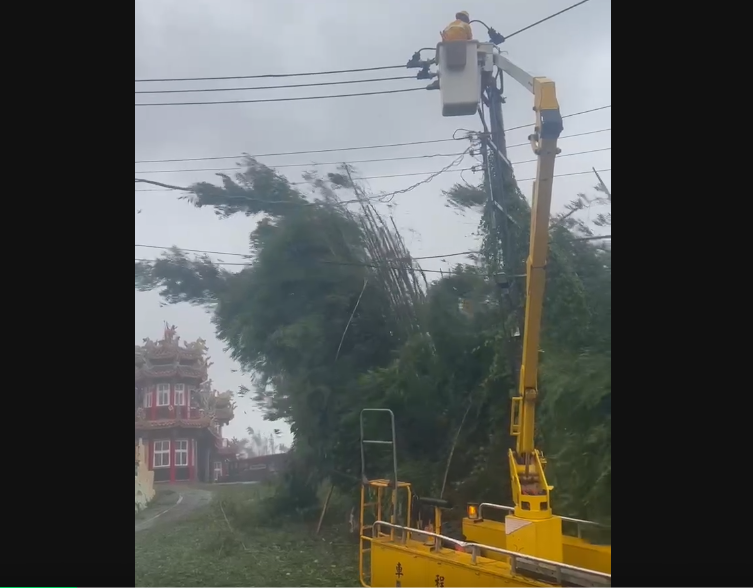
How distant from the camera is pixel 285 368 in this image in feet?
22.9

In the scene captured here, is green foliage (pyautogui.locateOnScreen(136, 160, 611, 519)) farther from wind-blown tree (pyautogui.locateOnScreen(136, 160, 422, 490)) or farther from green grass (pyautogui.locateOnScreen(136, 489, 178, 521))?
green grass (pyautogui.locateOnScreen(136, 489, 178, 521))

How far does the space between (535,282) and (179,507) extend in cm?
462

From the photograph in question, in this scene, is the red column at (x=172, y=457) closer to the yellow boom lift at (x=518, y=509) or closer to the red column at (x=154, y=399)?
the red column at (x=154, y=399)

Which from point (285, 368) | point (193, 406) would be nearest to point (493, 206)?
point (285, 368)

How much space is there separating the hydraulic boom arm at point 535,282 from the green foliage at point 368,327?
5.95 feet

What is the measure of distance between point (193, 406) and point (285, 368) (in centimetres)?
107

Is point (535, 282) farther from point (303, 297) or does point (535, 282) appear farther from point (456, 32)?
point (303, 297)

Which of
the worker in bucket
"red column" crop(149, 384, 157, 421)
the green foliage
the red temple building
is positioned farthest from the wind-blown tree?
the worker in bucket

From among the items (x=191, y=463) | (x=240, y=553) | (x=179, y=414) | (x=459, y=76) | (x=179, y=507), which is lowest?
(x=240, y=553)

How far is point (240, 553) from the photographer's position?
6.38 meters

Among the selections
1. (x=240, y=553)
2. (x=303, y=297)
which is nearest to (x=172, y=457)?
(x=240, y=553)

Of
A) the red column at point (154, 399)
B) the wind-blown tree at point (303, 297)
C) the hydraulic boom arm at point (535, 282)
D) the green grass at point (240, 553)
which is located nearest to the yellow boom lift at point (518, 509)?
the hydraulic boom arm at point (535, 282)

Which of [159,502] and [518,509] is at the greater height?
[518,509]

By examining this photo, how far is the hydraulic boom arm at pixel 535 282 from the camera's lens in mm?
3912
